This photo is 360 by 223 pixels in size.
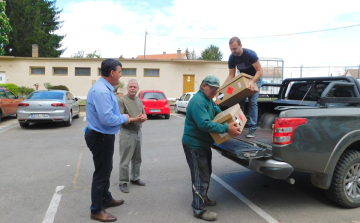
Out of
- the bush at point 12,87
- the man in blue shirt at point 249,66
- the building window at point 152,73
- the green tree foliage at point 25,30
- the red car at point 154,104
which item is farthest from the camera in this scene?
the green tree foliage at point 25,30

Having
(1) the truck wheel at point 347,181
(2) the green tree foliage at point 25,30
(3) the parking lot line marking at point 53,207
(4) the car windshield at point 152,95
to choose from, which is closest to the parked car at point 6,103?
(4) the car windshield at point 152,95

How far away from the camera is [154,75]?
25.3 meters

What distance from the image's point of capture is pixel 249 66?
16.0 feet

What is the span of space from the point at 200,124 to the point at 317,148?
4.77 ft

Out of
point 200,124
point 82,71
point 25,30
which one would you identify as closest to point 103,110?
point 200,124

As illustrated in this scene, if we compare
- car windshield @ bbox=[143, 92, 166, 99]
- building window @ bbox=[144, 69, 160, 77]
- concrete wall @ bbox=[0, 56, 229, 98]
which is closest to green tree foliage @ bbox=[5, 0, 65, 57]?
concrete wall @ bbox=[0, 56, 229, 98]

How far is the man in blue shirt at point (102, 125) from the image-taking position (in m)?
3.11

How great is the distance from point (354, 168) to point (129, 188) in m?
3.27

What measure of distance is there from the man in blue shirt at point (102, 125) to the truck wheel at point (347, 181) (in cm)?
278

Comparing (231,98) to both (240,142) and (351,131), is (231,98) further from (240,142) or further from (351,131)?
(351,131)

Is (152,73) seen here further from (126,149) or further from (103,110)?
(103,110)

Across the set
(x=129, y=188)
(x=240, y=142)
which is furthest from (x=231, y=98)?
(x=129, y=188)

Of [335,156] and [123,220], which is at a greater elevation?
[335,156]

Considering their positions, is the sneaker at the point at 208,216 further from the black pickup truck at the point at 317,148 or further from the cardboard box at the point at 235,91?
the cardboard box at the point at 235,91
